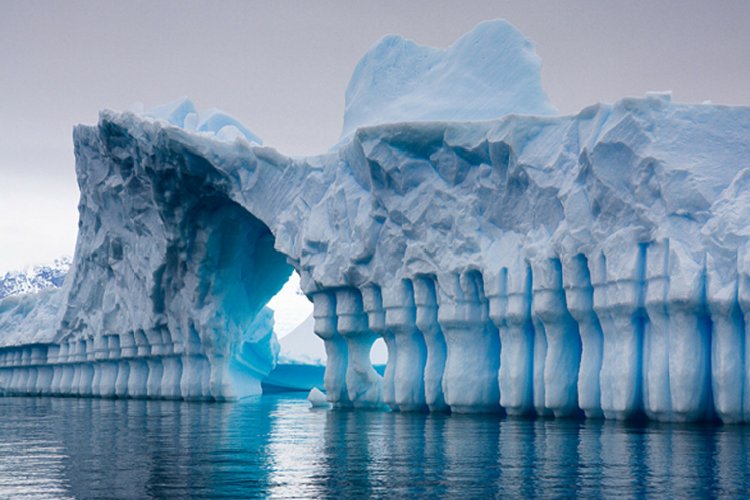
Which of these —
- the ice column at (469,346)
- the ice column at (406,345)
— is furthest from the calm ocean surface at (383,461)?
the ice column at (406,345)

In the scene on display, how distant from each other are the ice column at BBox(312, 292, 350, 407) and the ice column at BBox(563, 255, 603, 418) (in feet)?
25.8

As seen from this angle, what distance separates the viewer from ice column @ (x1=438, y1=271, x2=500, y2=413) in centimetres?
1795

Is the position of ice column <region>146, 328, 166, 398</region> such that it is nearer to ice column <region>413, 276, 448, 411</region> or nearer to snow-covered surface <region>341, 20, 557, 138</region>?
snow-covered surface <region>341, 20, 557, 138</region>

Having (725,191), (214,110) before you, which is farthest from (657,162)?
(214,110)

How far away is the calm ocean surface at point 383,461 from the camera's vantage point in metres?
6.95

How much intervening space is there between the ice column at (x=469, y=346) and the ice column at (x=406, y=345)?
1284 mm

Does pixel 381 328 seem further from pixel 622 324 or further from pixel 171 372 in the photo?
pixel 171 372

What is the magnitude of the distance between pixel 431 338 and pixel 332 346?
3974mm

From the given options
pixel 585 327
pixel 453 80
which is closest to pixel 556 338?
pixel 585 327

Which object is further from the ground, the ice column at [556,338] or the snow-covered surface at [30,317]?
the snow-covered surface at [30,317]

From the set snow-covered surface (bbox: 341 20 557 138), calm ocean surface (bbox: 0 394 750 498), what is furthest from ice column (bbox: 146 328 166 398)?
calm ocean surface (bbox: 0 394 750 498)

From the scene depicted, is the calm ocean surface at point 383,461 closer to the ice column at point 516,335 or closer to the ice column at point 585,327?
the ice column at point 585,327

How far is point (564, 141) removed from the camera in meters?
16.4

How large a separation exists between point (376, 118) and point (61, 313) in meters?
20.1
